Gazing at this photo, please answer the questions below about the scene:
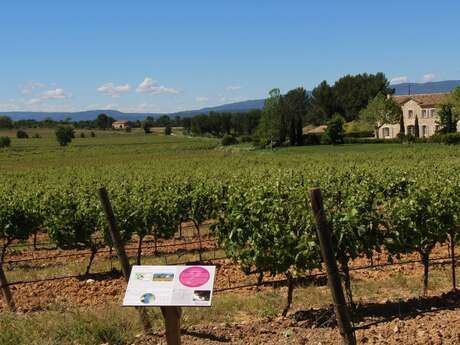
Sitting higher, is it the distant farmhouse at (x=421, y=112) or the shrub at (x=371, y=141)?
the distant farmhouse at (x=421, y=112)

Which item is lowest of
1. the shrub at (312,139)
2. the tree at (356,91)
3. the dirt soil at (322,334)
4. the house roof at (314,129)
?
the dirt soil at (322,334)

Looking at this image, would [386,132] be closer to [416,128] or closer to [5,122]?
[416,128]

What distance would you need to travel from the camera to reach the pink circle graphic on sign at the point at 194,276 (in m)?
4.46

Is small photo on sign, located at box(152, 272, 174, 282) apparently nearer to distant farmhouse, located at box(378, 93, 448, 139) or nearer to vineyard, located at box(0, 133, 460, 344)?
Result: vineyard, located at box(0, 133, 460, 344)

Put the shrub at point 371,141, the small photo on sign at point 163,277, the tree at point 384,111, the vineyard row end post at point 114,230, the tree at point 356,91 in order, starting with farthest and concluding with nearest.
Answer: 1. the tree at point 356,91
2. the tree at point 384,111
3. the shrub at point 371,141
4. the vineyard row end post at point 114,230
5. the small photo on sign at point 163,277

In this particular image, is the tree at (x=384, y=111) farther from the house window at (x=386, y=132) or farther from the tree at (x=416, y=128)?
Result: the house window at (x=386, y=132)

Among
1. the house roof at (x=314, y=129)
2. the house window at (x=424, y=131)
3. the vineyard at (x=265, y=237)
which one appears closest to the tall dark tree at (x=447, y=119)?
the house window at (x=424, y=131)

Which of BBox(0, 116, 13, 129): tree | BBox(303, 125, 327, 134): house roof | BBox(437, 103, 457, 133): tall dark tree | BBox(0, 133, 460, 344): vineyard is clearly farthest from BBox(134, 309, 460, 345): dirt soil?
BBox(0, 116, 13, 129): tree

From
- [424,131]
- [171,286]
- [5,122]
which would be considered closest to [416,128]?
[424,131]

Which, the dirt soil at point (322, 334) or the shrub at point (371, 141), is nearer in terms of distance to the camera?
the dirt soil at point (322, 334)

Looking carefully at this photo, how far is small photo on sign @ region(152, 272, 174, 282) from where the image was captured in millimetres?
4559

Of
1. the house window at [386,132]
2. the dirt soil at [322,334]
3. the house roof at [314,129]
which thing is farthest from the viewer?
the house roof at [314,129]

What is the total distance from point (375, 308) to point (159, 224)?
7292 millimetres

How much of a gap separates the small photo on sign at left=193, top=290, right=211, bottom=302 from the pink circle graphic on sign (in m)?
0.08
